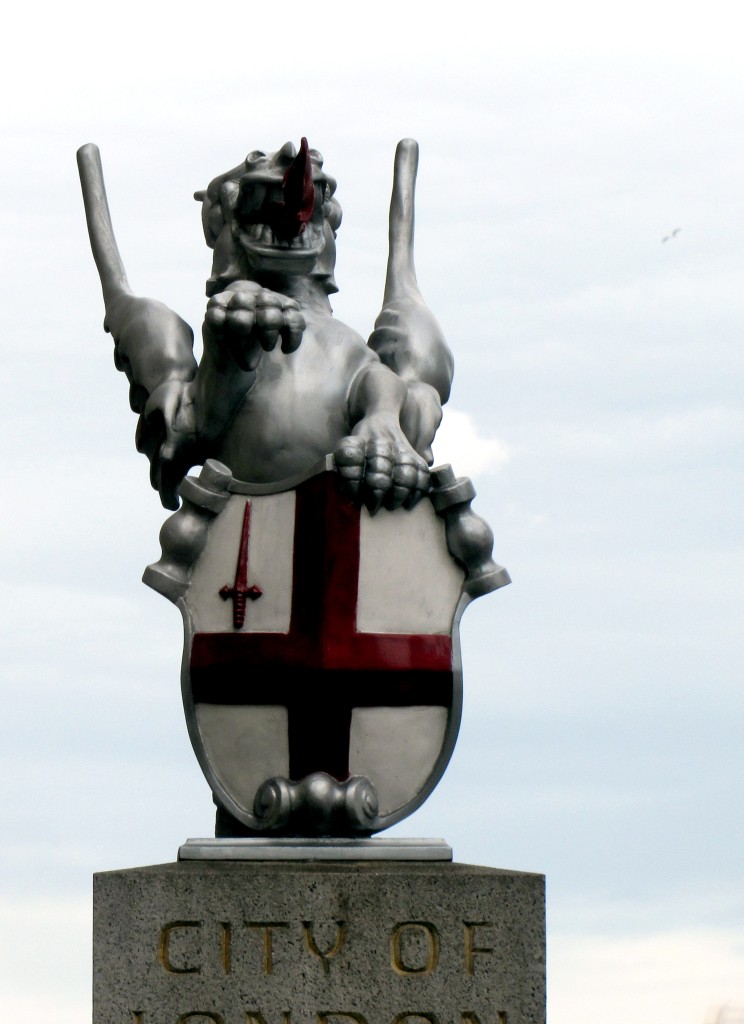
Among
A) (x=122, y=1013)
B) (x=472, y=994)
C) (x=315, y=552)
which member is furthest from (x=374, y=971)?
(x=315, y=552)

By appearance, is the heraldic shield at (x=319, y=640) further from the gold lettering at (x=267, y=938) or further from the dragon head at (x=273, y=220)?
the dragon head at (x=273, y=220)

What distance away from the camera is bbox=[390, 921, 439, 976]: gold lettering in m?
6.59

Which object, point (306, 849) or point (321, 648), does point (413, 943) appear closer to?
point (306, 849)

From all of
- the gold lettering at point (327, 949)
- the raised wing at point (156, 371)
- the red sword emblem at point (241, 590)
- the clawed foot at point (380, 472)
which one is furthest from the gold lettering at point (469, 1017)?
the raised wing at point (156, 371)

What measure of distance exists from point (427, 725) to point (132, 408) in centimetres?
146

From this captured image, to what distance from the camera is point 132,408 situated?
7.59 meters

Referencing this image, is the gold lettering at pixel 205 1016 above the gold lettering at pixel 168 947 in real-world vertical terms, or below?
below

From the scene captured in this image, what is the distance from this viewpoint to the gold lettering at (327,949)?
259 inches

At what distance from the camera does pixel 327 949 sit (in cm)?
658

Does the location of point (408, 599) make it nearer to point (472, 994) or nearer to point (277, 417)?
point (277, 417)

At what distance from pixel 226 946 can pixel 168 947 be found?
16cm

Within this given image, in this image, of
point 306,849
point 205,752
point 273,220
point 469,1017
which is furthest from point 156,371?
point 469,1017

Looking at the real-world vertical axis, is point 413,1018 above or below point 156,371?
below

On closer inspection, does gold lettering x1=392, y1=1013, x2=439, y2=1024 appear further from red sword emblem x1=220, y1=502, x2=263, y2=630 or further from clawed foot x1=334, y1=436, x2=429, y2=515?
clawed foot x1=334, y1=436, x2=429, y2=515
